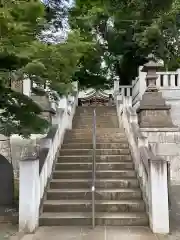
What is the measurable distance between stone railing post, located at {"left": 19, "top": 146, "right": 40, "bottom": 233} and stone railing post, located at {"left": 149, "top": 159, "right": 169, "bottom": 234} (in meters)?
2.24

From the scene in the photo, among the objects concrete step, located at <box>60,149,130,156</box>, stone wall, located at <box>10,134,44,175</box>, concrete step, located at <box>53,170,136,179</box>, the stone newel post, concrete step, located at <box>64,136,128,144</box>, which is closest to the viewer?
concrete step, located at <box>53,170,136,179</box>

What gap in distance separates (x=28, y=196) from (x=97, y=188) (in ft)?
6.56

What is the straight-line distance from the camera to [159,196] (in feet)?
19.7

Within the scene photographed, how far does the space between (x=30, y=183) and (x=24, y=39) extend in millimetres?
2736

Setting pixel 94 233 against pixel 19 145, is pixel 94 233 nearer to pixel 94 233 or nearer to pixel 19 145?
pixel 94 233

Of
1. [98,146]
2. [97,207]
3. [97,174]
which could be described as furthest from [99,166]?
[97,207]

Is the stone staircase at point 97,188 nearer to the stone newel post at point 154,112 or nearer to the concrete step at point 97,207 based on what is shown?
the concrete step at point 97,207

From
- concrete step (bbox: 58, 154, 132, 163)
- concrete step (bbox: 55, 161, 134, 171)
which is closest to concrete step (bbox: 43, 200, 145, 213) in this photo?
concrete step (bbox: 55, 161, 134, 171)

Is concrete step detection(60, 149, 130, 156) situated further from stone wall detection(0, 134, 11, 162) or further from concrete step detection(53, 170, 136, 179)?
stone wall detection(0, 134, 11, 162)

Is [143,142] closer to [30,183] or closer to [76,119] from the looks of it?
[30,183]

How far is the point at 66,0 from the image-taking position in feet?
27.6

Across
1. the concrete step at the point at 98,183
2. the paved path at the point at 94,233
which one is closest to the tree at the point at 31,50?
the paved path at the point at 94,233

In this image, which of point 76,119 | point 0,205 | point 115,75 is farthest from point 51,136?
point 115,75

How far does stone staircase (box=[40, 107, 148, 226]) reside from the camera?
639 centimetres
